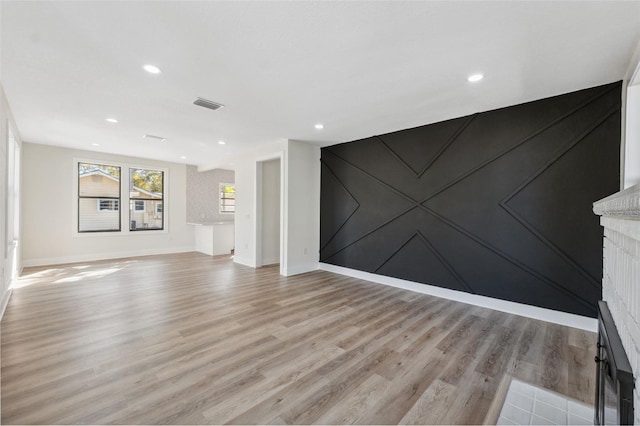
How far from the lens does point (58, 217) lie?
6.11m

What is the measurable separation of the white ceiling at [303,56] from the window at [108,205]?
309 cm

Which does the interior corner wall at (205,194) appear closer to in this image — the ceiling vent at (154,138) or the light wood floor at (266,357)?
the ceiling vent at (154,138)

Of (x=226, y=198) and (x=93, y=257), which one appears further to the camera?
(x=226, y=198)

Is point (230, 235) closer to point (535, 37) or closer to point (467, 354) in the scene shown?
point (467, 354)

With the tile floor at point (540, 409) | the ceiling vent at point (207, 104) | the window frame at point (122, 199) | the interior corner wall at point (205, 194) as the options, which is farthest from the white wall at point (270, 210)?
the tile floor at point (540, 409)

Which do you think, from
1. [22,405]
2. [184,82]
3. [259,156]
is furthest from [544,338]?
[259,156]

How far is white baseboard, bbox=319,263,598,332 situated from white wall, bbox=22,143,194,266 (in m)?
6.11

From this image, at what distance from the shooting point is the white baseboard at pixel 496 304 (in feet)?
9.84

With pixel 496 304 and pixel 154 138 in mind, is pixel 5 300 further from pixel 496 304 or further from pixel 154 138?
pixel 496 304

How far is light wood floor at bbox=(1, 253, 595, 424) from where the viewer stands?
1743 mm

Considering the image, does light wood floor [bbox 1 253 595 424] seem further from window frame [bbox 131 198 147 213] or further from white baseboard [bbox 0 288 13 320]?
window frame [bbox 131 198 147 213]

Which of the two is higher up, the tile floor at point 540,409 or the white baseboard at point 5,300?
the white baseboard at point 5,300

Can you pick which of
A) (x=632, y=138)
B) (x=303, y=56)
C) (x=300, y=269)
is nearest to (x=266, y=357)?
(x=303, y=56)

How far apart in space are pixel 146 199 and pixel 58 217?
5.90 feet
